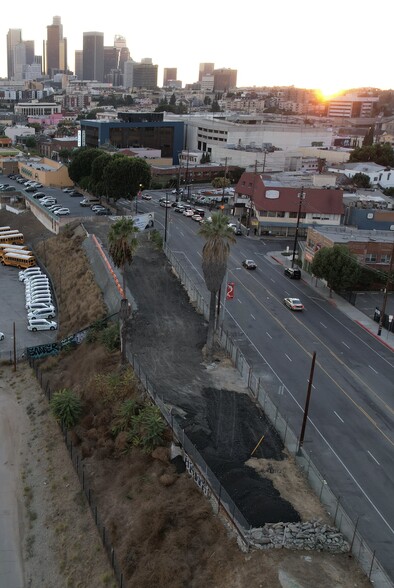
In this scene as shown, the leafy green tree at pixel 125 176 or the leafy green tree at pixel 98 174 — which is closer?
the leafy green tree at pixel 125 176

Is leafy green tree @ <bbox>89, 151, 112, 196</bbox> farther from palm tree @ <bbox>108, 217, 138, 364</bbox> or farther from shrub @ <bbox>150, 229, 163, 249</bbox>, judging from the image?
palm tree @ <bbox>108, 217, 138, 364</bbox>

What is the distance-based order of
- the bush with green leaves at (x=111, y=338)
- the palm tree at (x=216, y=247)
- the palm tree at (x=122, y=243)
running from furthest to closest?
the bush with green leaves at (x=111, y=338)
the palm tree at (x=122, y=243)
the palm tree at (x=216, y=247)

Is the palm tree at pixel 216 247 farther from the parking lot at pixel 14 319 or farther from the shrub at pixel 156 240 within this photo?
the shrub at pixel 156 240

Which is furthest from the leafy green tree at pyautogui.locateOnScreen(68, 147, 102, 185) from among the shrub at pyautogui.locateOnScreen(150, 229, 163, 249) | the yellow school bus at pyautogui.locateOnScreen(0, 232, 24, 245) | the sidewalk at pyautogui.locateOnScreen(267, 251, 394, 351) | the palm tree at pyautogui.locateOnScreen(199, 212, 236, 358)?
the palm tree at pyautogui.locateOnScreen(199, 212, 236, 358)

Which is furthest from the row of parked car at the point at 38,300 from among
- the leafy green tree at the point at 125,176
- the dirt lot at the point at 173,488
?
the leafy green tree at the point at 125,176

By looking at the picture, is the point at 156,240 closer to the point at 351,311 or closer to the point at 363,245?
the point at 363,245

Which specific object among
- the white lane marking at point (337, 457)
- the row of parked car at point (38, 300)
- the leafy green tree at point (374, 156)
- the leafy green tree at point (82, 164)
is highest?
the leafy green tree at point (374, 156)

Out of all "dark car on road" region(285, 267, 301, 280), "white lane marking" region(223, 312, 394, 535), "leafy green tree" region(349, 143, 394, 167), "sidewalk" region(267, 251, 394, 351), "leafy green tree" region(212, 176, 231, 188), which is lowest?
"white lane marking" region(223, 312, 394, 535)
